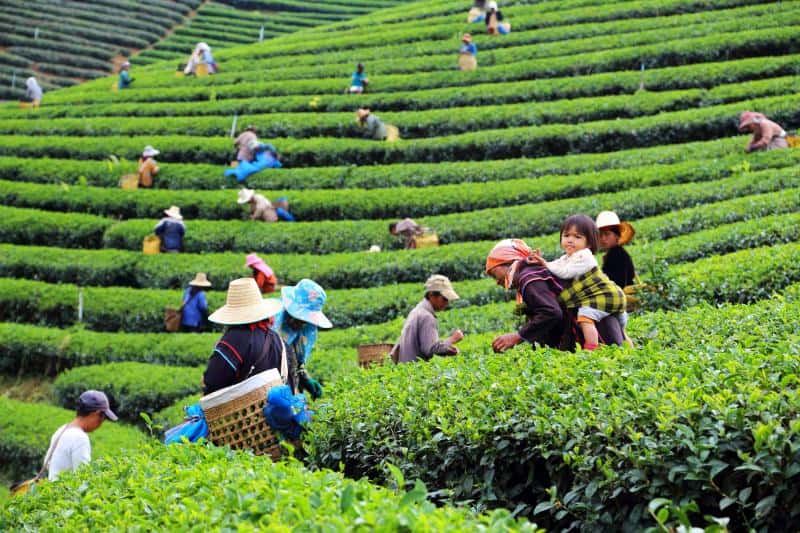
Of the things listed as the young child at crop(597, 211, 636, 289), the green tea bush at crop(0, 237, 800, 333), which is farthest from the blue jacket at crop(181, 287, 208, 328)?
the young child at crop(597, 211, 636, 289)

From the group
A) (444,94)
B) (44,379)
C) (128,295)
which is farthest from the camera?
(444,94)

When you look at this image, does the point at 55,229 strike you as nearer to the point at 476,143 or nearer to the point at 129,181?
the point at 129,181

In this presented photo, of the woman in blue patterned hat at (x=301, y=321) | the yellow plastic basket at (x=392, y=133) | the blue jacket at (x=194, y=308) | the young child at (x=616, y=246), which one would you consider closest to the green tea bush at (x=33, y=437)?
the blue jacket at (x=194, y=308)

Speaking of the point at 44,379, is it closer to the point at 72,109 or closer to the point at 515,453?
the point at 515,453

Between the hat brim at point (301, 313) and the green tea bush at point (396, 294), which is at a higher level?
the hat brim at point (301, 313)

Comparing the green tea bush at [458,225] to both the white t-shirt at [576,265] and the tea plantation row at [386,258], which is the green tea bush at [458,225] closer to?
the tea plantation row at [386,258]

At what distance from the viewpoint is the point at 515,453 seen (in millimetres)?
5352

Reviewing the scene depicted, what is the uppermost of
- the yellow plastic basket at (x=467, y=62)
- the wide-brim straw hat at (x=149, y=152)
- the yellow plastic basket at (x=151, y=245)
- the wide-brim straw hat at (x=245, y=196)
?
the yellow plastic basket at (x=467, y=62)

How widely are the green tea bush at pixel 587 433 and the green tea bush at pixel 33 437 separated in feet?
22.8

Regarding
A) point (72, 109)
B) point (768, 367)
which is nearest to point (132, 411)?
point (768, 367)

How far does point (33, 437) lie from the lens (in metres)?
12.6

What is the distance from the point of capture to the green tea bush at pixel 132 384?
44.5 feet

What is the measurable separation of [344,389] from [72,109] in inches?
945

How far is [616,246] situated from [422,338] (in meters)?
2.20
